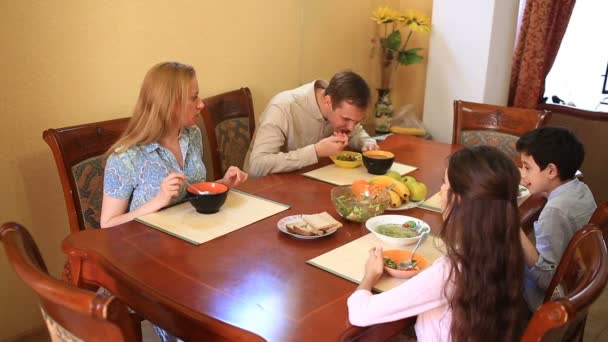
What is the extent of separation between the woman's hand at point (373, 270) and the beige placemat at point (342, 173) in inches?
26.2

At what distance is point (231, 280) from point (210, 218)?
15.0 inches

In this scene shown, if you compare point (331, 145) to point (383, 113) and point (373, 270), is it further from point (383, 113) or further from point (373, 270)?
point (383, 113)

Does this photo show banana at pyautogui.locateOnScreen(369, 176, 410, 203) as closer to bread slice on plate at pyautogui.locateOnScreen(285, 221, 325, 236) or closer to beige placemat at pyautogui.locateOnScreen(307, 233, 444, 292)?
beige placemat at pyautogui.locateOnScreen(307, 233, 444, 292)

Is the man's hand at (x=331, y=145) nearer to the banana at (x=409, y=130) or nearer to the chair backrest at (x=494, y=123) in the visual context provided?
the chair backrest at (x=494, y=123)

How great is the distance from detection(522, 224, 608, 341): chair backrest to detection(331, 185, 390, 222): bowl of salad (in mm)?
507

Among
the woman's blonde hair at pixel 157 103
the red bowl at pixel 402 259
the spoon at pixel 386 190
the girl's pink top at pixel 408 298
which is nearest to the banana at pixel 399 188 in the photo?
the spoon at pixel 386 190

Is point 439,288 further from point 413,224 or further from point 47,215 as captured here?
point 47,215

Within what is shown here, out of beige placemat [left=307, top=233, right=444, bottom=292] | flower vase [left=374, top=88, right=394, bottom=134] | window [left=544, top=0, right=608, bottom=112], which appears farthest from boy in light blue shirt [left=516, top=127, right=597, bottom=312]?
window [left=544, top=0, right=608, bottom=112]

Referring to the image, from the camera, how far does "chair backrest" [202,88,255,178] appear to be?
253cm

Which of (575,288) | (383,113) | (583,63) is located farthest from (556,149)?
(583,63)

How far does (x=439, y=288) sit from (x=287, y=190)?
812 millimetres

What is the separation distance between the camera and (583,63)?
357 centimetres

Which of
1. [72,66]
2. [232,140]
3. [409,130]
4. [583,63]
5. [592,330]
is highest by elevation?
[72,66]

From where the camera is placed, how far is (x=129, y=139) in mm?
1768
